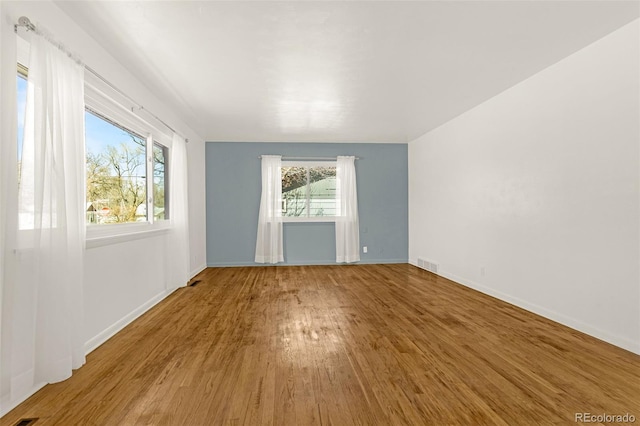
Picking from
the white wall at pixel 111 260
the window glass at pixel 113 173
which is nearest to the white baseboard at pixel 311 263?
the white wall at pixel 111 260

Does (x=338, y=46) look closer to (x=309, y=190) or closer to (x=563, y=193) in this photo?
(x=563, y=193)

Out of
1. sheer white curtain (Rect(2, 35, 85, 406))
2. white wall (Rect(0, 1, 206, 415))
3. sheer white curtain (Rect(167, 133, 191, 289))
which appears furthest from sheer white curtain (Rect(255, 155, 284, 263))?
sheer white curtain (Rect(2, 35, 85, 406))

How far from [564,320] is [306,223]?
4.56m

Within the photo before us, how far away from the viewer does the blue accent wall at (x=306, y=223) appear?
259 inches

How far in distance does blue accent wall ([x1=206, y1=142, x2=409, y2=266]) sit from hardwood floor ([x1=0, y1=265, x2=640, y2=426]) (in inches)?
114

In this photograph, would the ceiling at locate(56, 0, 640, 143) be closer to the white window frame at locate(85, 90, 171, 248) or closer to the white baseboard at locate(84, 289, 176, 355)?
the white window frame at locate(85, 90, 171, 248)

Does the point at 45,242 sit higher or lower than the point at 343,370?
higher

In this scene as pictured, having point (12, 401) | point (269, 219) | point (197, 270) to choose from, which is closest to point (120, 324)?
point (12, 401)

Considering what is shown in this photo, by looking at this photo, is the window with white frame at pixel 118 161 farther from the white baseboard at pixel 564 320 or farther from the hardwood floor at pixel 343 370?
the white baseboard at pixel 564 320

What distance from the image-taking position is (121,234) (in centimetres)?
317

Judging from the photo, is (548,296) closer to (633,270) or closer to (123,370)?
(633,270)

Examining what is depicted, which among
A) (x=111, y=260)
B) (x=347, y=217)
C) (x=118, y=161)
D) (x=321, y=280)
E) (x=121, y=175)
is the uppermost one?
Answer: (x=118, y=161)

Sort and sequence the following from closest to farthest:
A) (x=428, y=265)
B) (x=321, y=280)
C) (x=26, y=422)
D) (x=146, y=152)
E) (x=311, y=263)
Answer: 1. (x=26, y=422)
2. (x=146, y=152)
3. (x=321, y=280)
4. (x=428, y=265)
5. (x=311, y=263)

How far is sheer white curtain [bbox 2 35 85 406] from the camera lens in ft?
6.06
